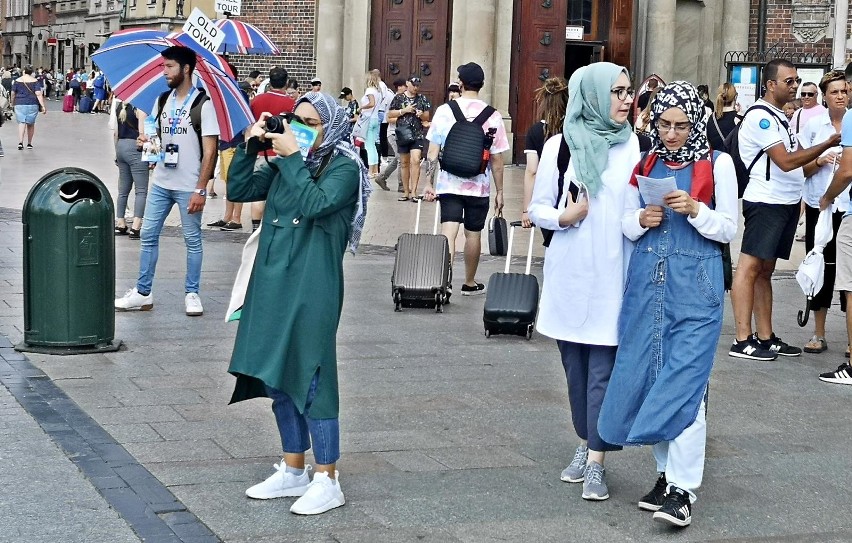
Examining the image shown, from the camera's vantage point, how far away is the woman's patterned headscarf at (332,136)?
541 centimetres

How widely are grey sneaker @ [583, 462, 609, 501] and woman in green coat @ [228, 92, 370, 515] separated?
1006 millimetres

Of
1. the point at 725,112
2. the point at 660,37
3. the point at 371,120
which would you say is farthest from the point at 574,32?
the point at 725,112

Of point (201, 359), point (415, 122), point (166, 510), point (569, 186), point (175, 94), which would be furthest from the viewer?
point (415, 122)

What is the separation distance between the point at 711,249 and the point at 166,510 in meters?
2.32

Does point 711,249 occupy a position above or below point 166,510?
above

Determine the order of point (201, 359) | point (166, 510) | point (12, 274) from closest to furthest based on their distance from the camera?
point (166, 510), point (201, 359), point (12, 274)

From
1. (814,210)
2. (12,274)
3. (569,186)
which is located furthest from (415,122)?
(569,186)

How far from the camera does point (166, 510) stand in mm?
5379

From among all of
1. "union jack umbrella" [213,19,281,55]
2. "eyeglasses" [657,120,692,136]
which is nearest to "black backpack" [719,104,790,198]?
"eyeglasses" [657,120,692,136]

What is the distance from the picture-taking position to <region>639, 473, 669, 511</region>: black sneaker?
5.59 m

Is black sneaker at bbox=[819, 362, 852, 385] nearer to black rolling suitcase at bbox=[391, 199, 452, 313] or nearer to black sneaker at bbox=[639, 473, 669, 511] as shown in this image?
black rolling suitcase at bbox=[391, 199, 452, 313]

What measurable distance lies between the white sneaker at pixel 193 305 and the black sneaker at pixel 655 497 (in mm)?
5020

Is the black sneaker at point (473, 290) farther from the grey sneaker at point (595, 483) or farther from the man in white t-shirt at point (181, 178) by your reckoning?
the grey sneaker at point (595, 483)

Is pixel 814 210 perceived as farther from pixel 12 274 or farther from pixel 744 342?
pixel 12 274
